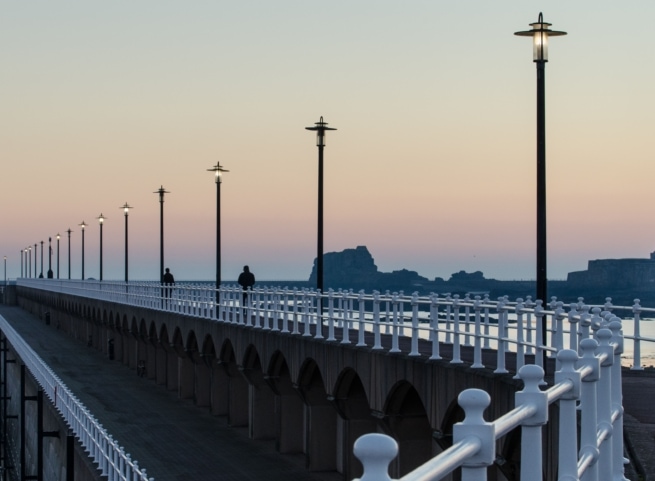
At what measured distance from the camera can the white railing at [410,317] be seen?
55.0 feet

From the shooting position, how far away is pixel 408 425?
24953 millimetres

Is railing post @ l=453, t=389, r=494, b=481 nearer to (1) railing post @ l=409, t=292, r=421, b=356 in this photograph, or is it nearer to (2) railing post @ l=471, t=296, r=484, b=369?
(2) railing post @ l=471, t=296, r=484, b=369

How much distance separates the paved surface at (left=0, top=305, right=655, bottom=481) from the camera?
17.0 m

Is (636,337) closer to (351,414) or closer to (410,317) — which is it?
(410,317)

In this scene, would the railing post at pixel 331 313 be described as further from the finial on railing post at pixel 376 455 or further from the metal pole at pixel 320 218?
the finial on railing post at pixel 376 455

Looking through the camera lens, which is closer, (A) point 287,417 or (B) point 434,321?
(B) point 434,321

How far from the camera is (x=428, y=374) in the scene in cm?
2181

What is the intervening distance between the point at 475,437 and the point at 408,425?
68.7ft

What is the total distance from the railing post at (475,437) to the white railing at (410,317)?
30.4 feet

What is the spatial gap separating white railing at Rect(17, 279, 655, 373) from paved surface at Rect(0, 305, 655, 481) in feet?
4.23

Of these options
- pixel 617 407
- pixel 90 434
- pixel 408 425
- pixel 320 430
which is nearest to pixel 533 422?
pixel 617 407

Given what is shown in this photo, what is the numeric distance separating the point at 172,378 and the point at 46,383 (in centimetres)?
1421

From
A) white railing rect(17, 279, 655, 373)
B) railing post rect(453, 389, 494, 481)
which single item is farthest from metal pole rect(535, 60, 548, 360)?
railing post rect(453, 389, 494, 481)

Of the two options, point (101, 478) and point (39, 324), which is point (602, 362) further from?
point (39, 324)
